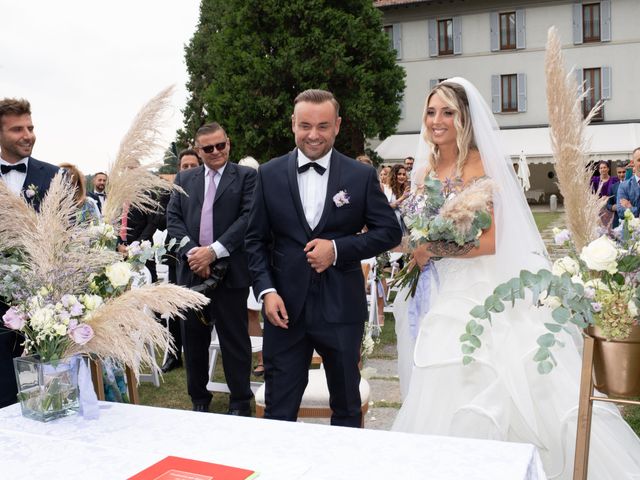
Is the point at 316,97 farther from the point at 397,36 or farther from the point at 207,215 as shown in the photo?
the point at 397,36

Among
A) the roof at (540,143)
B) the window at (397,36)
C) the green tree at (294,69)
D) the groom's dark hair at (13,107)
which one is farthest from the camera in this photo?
the window at (397,36)

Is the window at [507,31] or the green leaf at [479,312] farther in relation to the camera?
the window at [507,31]

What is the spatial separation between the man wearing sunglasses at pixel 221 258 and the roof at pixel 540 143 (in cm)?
2385

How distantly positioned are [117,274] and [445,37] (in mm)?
31673

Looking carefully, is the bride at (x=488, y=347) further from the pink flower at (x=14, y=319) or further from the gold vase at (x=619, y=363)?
the pink flower at (x=14, y=319)

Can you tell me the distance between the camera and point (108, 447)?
1.90 metres

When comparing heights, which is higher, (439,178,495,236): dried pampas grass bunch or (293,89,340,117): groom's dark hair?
(293,89,340,117): groom's dark hair

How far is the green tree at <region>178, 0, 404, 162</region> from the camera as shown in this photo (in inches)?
896

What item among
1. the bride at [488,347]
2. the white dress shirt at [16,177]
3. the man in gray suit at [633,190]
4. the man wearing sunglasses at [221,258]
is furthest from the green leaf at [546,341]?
the man in gray suit at [633,190]

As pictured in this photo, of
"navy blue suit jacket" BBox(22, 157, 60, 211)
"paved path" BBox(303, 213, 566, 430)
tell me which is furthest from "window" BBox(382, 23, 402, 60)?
"navy blue suit jacket" BBox(22, 157, 60, 211)

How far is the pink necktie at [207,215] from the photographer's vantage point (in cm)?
504

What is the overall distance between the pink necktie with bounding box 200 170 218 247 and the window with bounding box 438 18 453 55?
28.7 m

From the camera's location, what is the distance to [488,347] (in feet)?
11.0

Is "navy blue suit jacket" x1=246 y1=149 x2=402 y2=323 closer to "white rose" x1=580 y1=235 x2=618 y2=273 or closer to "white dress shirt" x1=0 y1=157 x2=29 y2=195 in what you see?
"white rose" x1=580 y1=235 x2=618 y2=273
